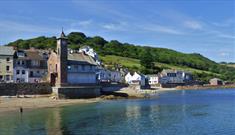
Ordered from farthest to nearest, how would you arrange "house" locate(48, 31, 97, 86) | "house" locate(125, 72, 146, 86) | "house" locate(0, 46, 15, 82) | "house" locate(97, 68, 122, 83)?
"house" locate(125, 72, 146, 86) < "house" locate(97, 68, 122, 83) < "house" locate(0, 46, 15, 82) < "house" locate(48, 31, 97, 86)

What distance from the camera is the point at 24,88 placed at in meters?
73.3

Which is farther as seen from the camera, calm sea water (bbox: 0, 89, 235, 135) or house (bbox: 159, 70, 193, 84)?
house (bbox: 159, 70, 193, 84)

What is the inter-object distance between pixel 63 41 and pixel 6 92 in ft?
50.3

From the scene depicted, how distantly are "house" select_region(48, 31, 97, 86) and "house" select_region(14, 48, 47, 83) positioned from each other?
616 centimetres

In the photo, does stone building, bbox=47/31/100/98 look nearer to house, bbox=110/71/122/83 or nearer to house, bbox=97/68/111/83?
house, bbox=97/68/111/83

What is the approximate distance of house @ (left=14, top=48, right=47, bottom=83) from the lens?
277ft

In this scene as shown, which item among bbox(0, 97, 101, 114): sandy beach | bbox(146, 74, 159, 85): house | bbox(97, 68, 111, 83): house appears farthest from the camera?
bbox(146, 74, 159, 85): house

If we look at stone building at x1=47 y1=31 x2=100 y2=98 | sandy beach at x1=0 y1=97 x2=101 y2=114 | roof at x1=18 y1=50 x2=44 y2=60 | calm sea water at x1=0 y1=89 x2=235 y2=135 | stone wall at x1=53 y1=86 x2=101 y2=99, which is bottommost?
calm sea water at x1=0 y1=89 x2=235 y2=135

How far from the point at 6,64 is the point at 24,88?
10693 millimetres

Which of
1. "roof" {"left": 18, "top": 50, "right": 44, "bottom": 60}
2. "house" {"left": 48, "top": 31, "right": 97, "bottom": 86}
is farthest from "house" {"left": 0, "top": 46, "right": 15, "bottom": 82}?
"house" {"left": 48, "top": 31, "right": 97, "bottom": 86}

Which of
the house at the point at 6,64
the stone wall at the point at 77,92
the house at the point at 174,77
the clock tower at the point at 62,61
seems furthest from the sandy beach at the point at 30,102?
the house at the point at 174,77

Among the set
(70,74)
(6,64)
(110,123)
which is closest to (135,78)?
(70,74)

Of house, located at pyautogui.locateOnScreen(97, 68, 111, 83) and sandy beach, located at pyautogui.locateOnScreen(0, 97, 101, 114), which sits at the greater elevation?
house, located at pyautogui.locateOnScreen(97, 68, 111, 83)

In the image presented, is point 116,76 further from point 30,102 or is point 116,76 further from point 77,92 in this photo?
point 30,102
